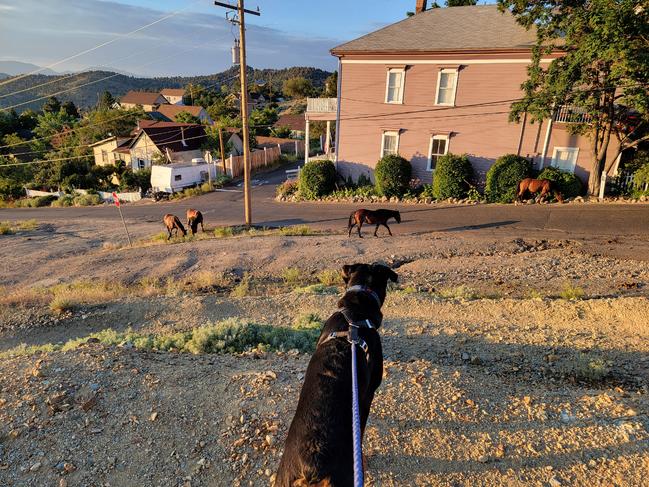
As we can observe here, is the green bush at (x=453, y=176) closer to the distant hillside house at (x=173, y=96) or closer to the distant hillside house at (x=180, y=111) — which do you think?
the distant hillside house at (x=180, y=111)

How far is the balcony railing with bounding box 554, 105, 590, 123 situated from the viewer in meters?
19.8

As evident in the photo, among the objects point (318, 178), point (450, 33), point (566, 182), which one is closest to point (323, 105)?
point (318, 178)

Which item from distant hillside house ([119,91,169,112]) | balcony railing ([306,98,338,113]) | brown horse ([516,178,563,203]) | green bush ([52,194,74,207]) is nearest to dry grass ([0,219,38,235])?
green bush ([52,194,74,207])

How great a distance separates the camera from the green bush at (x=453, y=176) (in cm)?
2241

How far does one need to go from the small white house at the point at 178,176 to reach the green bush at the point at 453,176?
23521 millimetres

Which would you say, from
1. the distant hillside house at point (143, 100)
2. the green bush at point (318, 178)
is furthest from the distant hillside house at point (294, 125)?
the distant hillside house at point (143, 100)

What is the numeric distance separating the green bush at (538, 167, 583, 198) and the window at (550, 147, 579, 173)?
1.33 m

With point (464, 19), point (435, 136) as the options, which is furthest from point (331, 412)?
point (464, 19)

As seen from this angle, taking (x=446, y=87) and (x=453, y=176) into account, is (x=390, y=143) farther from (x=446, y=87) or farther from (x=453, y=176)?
(x=453, y=176)

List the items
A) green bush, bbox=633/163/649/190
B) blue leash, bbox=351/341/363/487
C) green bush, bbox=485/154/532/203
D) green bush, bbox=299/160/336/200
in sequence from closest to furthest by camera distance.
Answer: blue leash, bbox=351/341/363/487 < green bush, bbox=633/163/649/190 < green bush, bbox=485/154/532/203 < green bush, bbox=299/160/336/200

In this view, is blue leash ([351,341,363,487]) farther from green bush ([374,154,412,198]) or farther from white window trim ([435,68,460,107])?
white window trim ([435,68,460,107])

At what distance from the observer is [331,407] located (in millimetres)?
2900

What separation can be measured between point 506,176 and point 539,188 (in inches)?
70.0

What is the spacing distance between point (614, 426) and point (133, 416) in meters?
4.97
